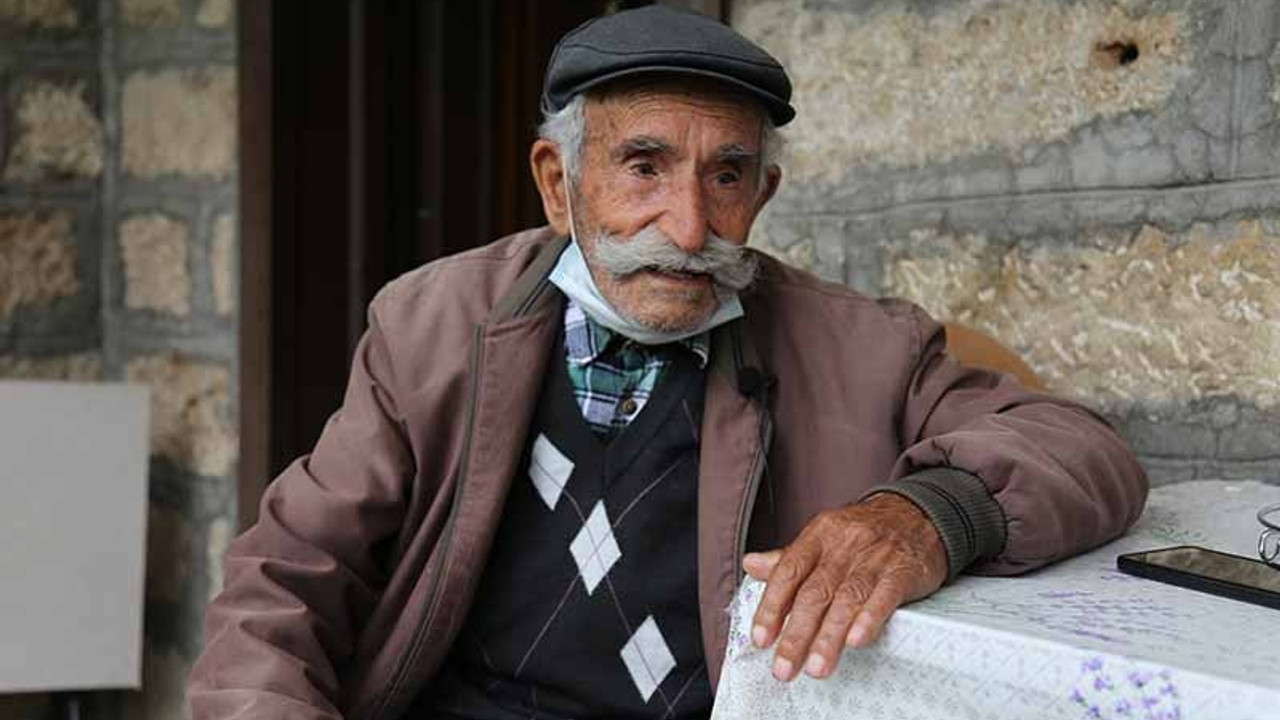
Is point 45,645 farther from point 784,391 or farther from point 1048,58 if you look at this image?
point 1048,58

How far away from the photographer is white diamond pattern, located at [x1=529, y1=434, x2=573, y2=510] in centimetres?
171

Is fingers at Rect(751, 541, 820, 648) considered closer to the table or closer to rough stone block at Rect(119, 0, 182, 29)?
the table

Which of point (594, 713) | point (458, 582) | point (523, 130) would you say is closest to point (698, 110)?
point (458, 582)

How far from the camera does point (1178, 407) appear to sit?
6.16 ft

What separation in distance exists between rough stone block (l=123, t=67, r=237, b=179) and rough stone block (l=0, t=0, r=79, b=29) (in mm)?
197

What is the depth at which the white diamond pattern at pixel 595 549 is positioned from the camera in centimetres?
169

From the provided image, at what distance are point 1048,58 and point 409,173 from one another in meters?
1.84

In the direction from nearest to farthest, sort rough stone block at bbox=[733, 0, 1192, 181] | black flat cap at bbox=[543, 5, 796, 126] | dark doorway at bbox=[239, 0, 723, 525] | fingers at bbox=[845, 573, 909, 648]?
fingers at bbox=[845, 573, 909, 648] < black flat cap at bbox=[543, 5, 796, 126] < rough stone block at bbox=[733, 0, 1192, 181] < dark doorway at bbox=[239, 0, 723, 525]

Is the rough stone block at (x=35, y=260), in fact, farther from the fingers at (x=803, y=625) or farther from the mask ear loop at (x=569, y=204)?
the fingers at (x=803, y=625)

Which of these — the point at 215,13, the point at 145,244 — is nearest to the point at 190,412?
the point at 145,244

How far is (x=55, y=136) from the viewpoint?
130 inches

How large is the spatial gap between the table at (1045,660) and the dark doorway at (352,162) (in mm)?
2163

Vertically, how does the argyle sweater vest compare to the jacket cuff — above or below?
below

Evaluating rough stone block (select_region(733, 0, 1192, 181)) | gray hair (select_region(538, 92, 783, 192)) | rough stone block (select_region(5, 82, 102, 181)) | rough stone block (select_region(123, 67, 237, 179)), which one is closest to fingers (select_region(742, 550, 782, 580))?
gray hair (select_region(538, 92, 783, 192))
